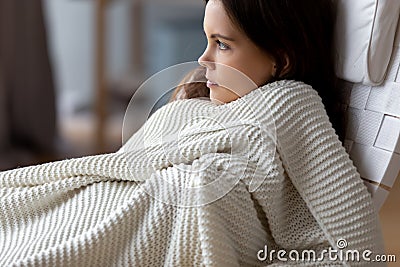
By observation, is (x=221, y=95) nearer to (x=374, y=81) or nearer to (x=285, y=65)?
(x=285, y=65)

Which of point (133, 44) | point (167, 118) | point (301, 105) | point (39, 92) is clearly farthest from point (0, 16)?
point (301, 105)

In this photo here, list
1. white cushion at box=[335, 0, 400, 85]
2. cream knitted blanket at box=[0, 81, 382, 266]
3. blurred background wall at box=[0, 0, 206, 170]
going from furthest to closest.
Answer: blurred background wall at box=[0, 0, 206, 170]
white cushion at box=[335, 0, 400, 85]
cream knitted blanket at box=[0, 81, 382, 266]

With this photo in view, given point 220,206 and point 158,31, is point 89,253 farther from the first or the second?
point 158,31

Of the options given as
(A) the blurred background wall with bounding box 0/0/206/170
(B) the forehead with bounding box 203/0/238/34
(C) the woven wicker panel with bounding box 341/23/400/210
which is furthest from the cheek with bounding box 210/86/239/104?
(A) the blurred background wall with bounding box 0/0/206/170

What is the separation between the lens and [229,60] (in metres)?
1.21

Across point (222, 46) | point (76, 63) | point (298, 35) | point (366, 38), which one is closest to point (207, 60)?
point (222, 46)

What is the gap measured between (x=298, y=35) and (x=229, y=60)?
12cm

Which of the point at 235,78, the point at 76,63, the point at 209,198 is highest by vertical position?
the point at 235,78

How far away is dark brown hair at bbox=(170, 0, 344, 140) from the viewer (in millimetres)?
1177

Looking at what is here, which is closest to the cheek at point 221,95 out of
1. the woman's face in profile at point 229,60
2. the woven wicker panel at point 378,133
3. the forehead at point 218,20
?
the woman's face in profile at point 229,60

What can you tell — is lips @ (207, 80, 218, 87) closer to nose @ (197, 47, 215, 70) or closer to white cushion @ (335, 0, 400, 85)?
nose @ (197, 47, 215, 70)

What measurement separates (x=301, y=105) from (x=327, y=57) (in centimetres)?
13

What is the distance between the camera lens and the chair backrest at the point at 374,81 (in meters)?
1.16

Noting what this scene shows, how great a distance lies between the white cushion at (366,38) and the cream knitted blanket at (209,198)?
0.09m
